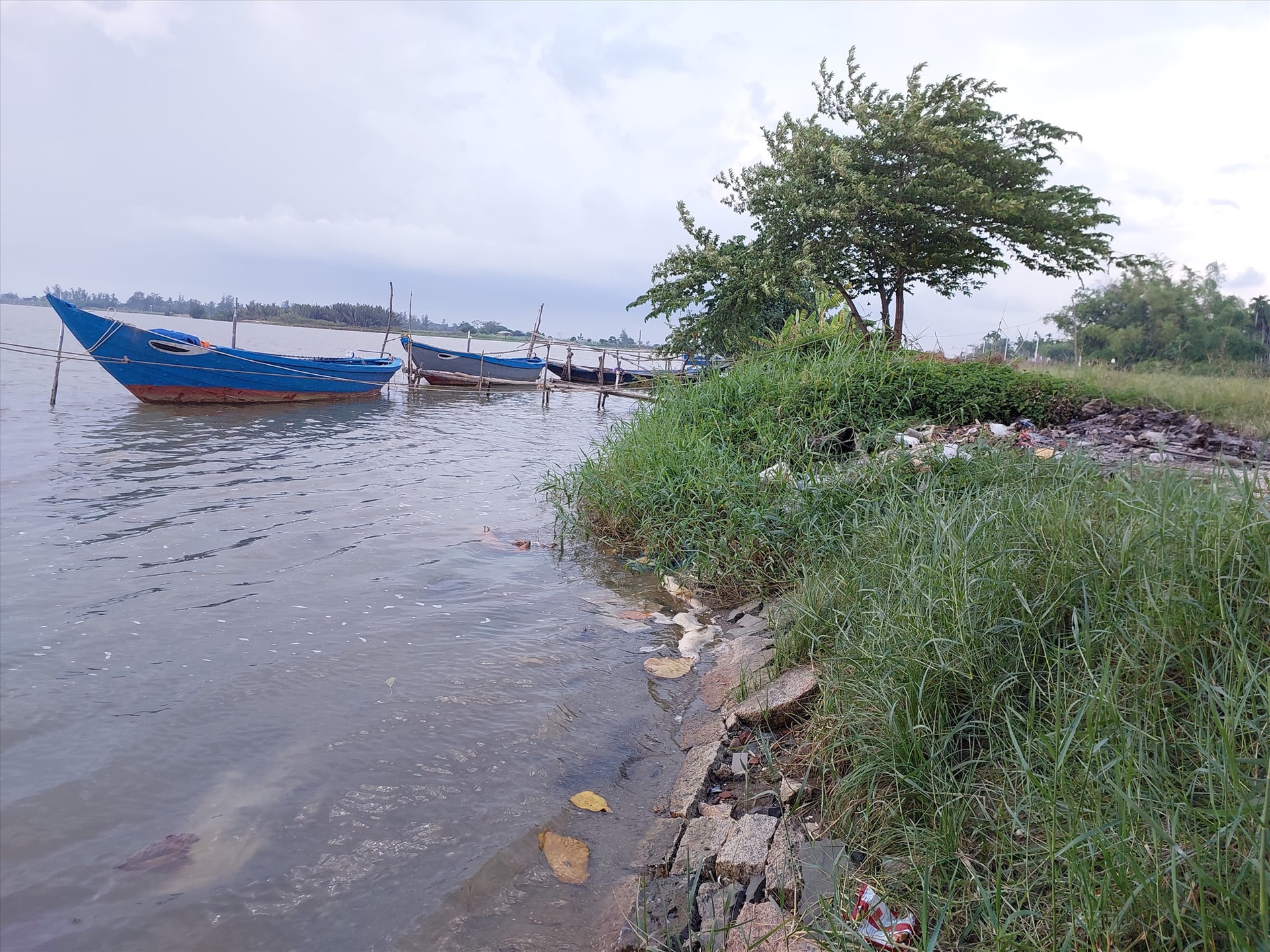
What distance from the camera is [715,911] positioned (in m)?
2.21

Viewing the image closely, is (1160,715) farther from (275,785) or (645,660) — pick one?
(275,785)

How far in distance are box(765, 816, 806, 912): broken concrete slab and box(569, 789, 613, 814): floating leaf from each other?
Result: 84cm

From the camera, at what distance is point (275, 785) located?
3.08 meters

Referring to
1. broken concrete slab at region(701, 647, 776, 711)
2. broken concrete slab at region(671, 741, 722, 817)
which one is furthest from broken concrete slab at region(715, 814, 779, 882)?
broken concrete slab at region(701, 647, 776, 711)

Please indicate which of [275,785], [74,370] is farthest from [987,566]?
[74,370]

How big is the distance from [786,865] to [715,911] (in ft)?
0.84

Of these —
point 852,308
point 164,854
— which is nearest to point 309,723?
point 164,854

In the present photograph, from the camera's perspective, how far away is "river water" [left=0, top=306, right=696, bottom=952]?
2.45m

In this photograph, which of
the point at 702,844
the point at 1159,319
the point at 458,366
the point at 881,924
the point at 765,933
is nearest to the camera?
the point at 881,924

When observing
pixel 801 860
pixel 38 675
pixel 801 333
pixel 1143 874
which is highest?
pixel 801 333

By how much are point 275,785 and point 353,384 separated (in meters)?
20.7

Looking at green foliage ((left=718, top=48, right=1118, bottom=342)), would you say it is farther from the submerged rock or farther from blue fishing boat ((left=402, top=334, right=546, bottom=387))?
blue fishing boat ((left=402, top=334, right=546, bottom=387))

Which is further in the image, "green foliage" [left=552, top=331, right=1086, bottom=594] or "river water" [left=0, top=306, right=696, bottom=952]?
"green foliage" [left=552, top=331, right=1086, bottom=594]

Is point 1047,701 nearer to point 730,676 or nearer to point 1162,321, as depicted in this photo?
point 730,676
